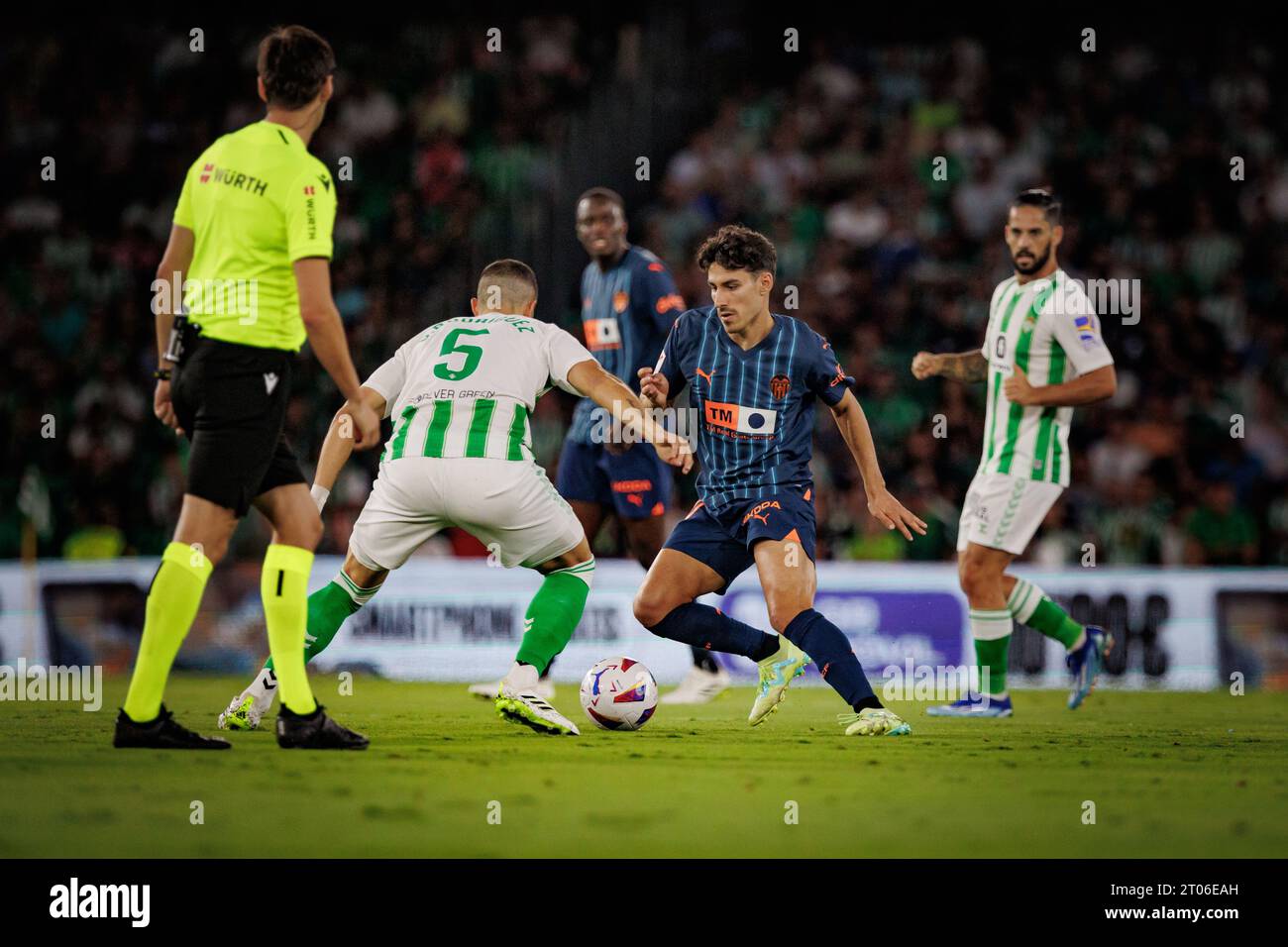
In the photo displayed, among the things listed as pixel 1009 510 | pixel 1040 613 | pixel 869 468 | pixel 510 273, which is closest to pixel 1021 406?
pixel 1009 510

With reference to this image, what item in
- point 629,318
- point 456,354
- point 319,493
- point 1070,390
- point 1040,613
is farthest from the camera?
point 629,318

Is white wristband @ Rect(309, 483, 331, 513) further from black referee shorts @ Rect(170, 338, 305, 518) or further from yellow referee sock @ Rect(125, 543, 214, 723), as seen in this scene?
yellow referee sock @ Rect(125, 543, 214, 723)

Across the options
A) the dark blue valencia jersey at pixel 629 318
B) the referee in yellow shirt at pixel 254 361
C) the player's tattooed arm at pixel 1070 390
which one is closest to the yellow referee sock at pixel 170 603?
the referee in yellow shirt at pixel 254 361

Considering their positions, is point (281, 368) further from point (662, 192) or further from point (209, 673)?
point (662, 192)

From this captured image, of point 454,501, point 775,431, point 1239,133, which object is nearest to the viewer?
point 454,501

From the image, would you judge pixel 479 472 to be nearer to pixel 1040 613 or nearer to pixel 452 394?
pixel 452 394

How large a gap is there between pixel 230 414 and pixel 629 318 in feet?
11.5

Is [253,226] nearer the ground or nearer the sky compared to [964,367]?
nearer the sky

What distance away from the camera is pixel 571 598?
6578mm

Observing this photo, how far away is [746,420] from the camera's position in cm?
672

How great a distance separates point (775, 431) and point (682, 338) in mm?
634

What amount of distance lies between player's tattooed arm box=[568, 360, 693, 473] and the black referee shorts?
1378 mm

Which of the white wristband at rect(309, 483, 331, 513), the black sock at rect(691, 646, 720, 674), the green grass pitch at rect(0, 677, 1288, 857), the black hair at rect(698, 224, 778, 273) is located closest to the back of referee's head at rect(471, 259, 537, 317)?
the black hair at rect(698, 224, 778, 273)
